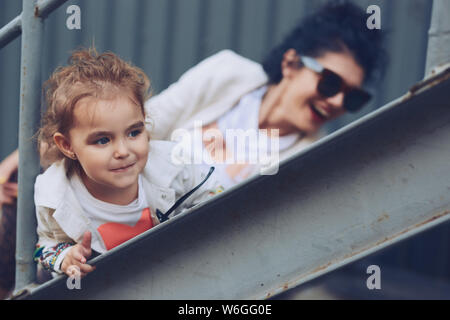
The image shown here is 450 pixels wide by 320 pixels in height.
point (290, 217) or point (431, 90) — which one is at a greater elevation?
point (431, 90)

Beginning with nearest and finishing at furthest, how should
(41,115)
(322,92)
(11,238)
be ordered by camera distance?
(41,115) < (11,238) < (322,92)

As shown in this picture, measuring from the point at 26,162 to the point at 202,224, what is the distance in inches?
19.0

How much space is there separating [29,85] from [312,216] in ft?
2.47

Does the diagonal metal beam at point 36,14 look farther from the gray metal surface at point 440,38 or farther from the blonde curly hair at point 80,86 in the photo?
the gray metal surface at point 440,38

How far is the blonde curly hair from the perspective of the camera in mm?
1101

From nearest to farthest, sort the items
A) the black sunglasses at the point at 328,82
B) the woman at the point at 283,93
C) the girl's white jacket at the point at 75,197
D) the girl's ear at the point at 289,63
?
the girl's white jacket at the point at 75,197 < the woman at the point at 283,93 < the black sunglasses at the point at 328,82 < the girl's ear at the point at 289,63

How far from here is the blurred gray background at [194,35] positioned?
8.91ft

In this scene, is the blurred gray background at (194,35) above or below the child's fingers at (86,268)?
above

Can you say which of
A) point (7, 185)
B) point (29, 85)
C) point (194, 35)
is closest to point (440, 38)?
point (29, 85)

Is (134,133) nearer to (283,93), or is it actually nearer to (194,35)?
(283,93)

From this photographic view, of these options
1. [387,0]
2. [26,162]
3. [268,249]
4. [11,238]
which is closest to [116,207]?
[26,162]

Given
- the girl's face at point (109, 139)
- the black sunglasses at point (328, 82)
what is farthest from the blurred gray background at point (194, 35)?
the girl's face at point (109, 139)

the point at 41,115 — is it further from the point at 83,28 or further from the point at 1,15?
the point at 1,15

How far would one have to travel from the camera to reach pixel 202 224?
1068 mm
